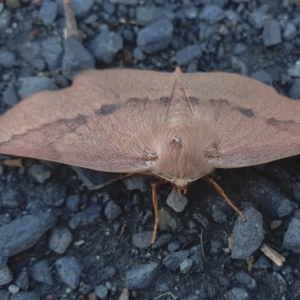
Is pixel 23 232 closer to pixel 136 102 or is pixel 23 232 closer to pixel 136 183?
pixel 136 183

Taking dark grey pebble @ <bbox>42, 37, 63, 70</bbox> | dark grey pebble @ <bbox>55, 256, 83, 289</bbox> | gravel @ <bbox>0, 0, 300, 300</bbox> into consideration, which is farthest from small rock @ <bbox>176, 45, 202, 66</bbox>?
dark grey pebble @ <bbox>55, 256, 83, 289</bbox>

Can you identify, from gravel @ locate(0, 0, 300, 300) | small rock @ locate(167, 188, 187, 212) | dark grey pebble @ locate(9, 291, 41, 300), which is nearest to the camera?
dark grey pebble @ locate(9, 291, 41, 300)

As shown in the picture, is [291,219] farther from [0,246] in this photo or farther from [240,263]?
[0,246]

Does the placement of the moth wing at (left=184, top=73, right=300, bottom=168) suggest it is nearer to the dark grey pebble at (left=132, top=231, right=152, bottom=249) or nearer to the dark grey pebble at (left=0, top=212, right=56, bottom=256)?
the dark grey pebble at (left=132, top=231, right=152, bottom=249)

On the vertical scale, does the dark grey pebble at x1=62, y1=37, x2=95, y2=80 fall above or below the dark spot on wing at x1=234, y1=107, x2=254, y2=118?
above

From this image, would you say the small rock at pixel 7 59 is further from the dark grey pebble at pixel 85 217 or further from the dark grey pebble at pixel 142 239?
the dark grey pebble at pixel 142 239

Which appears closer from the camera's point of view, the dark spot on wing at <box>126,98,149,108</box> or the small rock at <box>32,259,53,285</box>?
the small rock at <box>32,259,53,285</box>

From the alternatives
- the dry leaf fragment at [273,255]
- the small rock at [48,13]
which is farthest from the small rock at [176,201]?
the small rock at [48,13]
